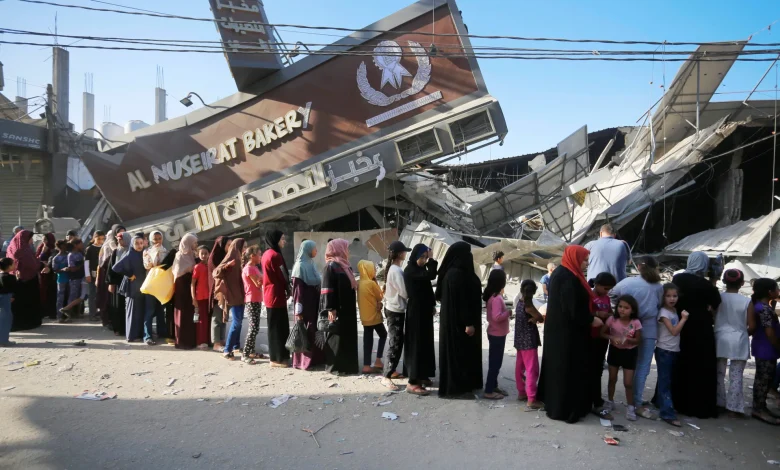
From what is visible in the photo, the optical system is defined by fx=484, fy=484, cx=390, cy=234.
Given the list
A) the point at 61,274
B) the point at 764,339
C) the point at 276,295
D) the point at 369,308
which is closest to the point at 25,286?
the point at 61,274

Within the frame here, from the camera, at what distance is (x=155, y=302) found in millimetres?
7012

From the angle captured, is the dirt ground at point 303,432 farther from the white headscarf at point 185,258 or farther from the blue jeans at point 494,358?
the white headscarf at point 185,258

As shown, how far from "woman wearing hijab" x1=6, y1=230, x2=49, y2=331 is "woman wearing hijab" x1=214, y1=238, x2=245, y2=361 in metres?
3.50

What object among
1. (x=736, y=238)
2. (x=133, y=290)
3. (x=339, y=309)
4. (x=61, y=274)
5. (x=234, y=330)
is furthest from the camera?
(x=736, y=238)

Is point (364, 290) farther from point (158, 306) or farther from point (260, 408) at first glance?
point (158, 306)

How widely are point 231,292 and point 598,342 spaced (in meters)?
4.33

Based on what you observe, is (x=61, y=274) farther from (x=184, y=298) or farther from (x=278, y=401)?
(x=278, y=401)

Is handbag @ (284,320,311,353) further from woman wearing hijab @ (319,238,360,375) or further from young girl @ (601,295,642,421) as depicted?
young girl @ (601,295,642,421)

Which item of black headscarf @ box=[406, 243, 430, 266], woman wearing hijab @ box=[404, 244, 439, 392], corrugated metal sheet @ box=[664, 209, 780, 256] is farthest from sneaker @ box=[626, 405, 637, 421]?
corrugated metal sheet @ box=[664, 209, 780, 256]

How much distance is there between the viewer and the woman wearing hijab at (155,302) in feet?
22.5

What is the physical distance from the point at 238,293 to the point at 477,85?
7.10m

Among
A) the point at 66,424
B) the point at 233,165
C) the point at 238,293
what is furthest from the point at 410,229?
the point at 66,424

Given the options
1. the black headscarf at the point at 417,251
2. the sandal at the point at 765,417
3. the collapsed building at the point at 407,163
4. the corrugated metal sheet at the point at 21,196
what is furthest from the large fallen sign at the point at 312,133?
the corrugated metal sheet at the point at 21,196

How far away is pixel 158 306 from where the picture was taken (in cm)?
708
